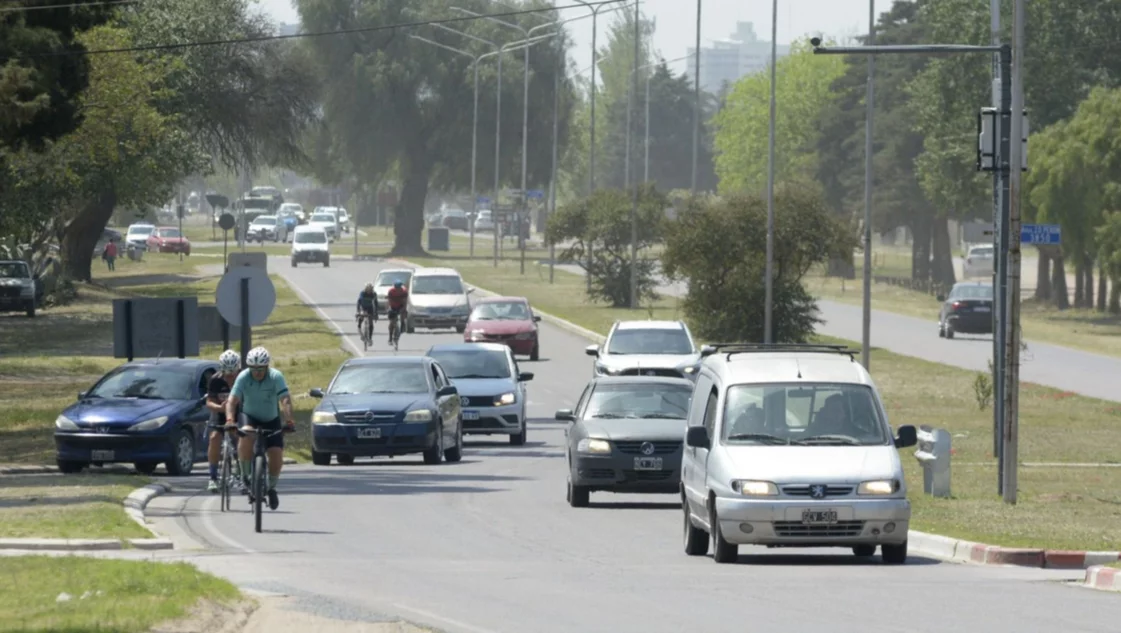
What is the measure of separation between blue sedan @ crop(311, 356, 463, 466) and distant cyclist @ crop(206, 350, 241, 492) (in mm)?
4462

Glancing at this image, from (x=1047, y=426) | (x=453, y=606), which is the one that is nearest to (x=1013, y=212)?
(x=453, y=606)

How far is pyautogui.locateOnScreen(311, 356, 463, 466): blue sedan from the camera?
100 feet

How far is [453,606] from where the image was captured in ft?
48.8

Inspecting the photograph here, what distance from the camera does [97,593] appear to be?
14484 millimetres

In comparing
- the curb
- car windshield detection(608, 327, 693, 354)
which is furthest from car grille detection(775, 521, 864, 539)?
car windshield detection(608, 327, 693, 354)

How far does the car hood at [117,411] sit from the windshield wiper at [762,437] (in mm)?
11821

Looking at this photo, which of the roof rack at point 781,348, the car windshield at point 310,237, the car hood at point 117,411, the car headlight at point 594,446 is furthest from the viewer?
the car windshield at point 310,237

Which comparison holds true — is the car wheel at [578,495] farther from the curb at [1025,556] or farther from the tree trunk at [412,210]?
the tree trunk at [412,210]

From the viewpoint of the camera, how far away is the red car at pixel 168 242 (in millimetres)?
123812

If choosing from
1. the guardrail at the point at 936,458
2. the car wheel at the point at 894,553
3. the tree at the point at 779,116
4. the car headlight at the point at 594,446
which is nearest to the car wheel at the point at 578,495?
the car headlight at the point at 594,446

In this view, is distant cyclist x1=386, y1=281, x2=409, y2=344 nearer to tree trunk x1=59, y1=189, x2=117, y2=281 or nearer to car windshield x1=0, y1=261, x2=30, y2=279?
car windshield x1=0, y1=261, x2=30, y2=279

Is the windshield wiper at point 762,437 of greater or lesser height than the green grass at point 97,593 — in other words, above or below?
above

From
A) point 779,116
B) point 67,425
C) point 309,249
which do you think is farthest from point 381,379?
point 779,116

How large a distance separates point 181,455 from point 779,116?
118887 mm
